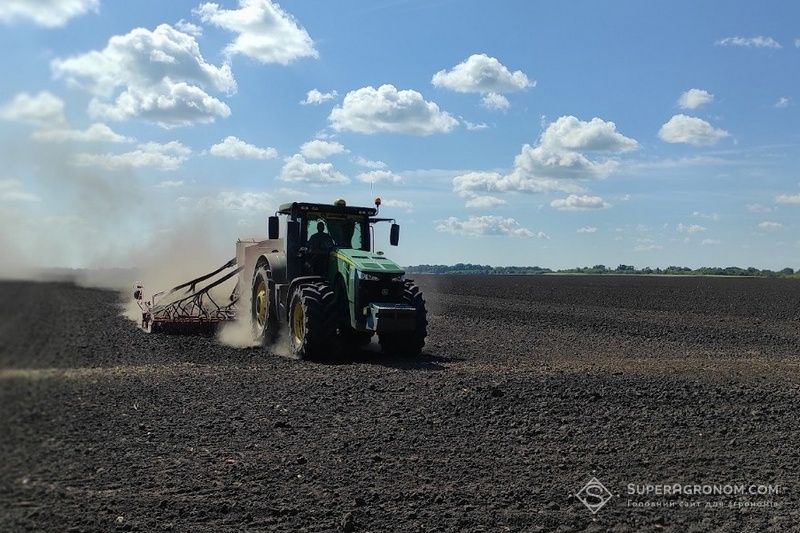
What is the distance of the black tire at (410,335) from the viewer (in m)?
15.1

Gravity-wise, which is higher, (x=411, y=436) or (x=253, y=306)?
(x=253, y=306)

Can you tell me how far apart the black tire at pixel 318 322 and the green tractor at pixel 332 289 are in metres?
0.02

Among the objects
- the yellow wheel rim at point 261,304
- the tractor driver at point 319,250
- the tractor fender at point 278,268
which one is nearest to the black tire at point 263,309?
the yellow wheel rim at point 261,304

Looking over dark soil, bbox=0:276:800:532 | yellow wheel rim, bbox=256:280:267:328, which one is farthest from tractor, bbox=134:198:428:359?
dark soil, bbox=0:276:800:532

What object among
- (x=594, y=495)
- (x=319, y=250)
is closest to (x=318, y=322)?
(x=319, y=250)

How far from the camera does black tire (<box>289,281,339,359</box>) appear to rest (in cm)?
1438

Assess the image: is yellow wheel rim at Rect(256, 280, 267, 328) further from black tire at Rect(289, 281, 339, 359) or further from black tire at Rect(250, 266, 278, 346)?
black tire at Rect(289, 281, 339, 359)

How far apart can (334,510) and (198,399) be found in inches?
192

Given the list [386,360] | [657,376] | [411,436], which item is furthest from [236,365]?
[657,376]

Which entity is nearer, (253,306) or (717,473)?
(717,473)

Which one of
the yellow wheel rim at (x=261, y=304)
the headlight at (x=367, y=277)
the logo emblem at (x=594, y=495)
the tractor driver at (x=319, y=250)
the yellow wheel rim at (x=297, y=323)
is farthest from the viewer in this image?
the yellow wheel rim at (x=261, y=304)

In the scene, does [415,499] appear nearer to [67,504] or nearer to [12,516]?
[67,504]

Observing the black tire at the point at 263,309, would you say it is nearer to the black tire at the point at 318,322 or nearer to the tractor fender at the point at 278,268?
the tractor fender at the point at 278,268

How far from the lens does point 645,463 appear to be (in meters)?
7.60
